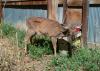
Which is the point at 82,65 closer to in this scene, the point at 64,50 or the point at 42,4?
the point at 64,50

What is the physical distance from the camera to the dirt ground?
8.41 m

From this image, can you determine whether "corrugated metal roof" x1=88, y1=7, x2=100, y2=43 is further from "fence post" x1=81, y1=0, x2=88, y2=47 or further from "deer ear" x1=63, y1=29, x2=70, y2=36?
"deer ear" x1=63, y1=29, x2=70, y2=36

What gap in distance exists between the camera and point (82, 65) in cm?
888

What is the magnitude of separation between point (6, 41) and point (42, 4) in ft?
5.80

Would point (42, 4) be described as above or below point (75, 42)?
above

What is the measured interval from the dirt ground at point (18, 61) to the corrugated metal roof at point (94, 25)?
1.41 meters

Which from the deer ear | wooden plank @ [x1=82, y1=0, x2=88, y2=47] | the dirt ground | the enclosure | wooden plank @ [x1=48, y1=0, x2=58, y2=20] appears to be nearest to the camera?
the dirt ground

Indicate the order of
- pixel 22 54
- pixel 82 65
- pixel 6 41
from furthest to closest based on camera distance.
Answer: pixel 6 41, pixel 22 54, pixel 82 65

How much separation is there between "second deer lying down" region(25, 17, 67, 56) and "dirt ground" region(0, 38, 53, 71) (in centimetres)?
52

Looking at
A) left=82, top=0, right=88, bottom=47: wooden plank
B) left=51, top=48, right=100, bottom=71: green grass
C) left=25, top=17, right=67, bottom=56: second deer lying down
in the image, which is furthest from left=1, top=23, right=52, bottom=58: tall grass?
left=82, top=0, right=88, bottom=47: wooden plank

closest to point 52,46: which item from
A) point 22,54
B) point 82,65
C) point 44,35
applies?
point 44,35

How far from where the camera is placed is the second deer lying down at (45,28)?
10164mm


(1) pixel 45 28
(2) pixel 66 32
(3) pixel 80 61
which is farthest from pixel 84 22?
(3) pixel 80 61

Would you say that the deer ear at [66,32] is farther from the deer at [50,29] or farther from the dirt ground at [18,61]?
the dirt ground at [18,61]
